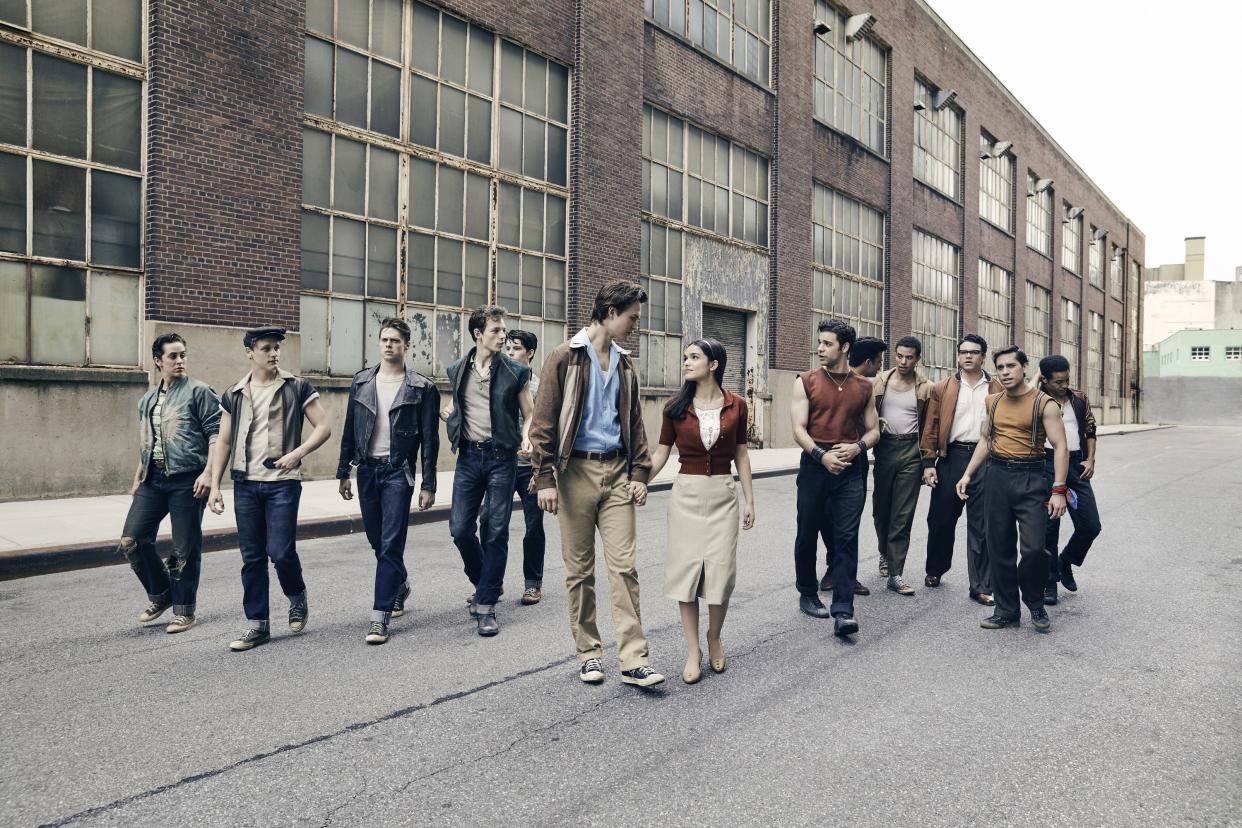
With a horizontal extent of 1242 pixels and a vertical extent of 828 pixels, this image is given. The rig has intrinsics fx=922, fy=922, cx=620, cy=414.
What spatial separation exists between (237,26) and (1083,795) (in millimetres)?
12612

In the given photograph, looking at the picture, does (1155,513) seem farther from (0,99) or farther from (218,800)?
(0,99)

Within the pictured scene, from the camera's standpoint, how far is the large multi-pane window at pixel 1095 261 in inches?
1916

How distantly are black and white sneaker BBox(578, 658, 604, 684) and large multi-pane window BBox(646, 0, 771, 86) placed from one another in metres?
16.9

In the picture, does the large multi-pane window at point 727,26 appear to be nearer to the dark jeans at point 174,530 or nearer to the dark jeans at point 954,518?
the dark jeans at point 954,518

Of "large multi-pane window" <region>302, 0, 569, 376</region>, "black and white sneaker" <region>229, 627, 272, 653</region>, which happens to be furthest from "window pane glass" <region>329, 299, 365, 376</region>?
"black and white sneaker" <region>229, 627, 272, 653</region>

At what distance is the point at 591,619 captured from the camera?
175 inches

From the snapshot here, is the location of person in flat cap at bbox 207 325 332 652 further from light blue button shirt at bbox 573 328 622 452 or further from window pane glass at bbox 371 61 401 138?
window pane glass at bbox 371 61 401 138

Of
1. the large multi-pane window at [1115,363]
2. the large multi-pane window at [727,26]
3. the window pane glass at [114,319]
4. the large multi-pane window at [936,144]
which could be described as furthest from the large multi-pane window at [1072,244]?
the window pane glass at [114,319]

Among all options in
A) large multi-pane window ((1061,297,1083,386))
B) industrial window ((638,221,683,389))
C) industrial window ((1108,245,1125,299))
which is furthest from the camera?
industrial window ((1108,245,1125,299))

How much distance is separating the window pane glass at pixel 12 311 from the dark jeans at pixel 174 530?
6508 mm

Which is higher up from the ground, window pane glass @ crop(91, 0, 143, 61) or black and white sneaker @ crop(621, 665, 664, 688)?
window pane glass @ crop(91, 0, 143, 61)

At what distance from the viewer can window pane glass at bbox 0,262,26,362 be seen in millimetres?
10273

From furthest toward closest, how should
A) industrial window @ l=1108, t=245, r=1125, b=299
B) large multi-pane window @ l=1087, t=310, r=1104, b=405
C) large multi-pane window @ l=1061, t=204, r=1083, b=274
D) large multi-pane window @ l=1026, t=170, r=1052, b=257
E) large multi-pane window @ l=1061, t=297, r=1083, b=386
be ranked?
industrial window @ l=1108, t=245, r=1125, b=299 < large multi-pane window @ l=1087, t=310, r=1104, b=405 < large multi-pane window @ l=1061, t=204, r=1083, b=274 < large multi-pane window @ l=1061, t=297, r=1083, b=386 < large multi-pane window @ l=1026, t=170, r=1052, b=257

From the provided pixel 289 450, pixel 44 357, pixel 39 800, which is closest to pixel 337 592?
pixel 289 450
